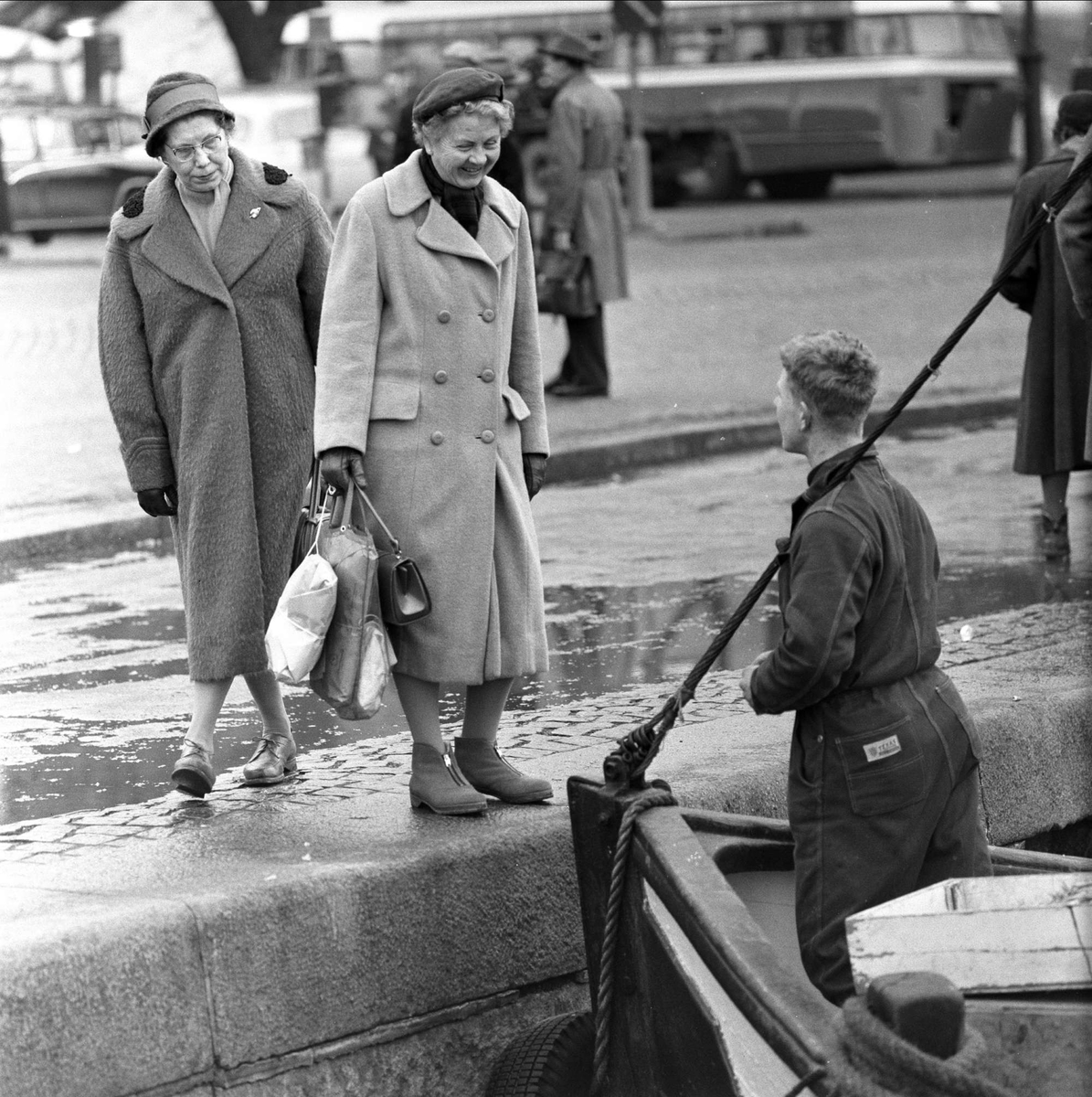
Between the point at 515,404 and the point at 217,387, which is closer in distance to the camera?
the point at 515,404

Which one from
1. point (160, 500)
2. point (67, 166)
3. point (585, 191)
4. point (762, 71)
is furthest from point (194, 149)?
point (762, 71)

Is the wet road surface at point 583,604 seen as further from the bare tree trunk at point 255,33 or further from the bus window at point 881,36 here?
the bare tree trunk at point 255,33

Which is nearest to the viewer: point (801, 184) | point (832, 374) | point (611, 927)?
point (832, 374)

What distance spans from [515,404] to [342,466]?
1.47 feet

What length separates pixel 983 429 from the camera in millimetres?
12781

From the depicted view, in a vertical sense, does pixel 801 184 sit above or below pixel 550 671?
below

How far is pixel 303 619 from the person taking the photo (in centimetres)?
462

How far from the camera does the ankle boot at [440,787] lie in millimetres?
4863

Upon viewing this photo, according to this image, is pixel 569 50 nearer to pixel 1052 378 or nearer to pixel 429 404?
pixel 1052 378

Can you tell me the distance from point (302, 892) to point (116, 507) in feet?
19.9

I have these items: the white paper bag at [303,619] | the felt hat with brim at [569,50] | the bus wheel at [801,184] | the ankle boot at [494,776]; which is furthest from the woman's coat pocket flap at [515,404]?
the bus wheel at [801,184]

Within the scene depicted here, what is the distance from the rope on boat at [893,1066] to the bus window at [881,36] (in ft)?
91.6

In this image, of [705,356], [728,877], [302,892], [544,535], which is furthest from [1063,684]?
[705,356]

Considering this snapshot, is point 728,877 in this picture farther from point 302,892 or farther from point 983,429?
point 983,429
